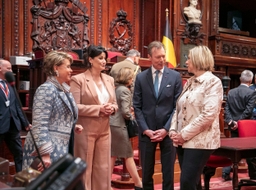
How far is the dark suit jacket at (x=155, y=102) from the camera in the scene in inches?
127

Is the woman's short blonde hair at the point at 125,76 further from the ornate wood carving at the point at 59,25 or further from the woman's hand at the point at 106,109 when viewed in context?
the ornate wood carving at the point at 59,25

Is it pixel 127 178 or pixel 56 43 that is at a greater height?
pixel 56 43

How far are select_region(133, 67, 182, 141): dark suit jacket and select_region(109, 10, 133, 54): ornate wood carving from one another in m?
5.63

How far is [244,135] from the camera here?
4.49 metres

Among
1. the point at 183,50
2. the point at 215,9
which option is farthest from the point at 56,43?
the point at 215,9

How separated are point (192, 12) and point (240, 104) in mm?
4232

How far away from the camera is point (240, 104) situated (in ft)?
17.6

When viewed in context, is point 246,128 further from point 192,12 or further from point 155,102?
point 192,12

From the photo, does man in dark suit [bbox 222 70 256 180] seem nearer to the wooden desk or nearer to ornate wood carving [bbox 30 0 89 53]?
the wooden desk

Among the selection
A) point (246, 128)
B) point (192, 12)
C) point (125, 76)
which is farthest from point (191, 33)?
point (125, 76)

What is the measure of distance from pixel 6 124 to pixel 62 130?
1.72m

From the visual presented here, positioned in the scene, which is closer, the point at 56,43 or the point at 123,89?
the point at 123,89

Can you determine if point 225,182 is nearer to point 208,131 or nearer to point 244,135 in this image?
point 244,135

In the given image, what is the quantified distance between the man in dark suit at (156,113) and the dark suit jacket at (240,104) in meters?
2.26
